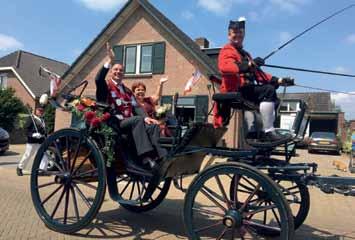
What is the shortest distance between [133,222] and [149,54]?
50.9 ft

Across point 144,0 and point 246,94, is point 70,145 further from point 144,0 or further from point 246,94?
point 144,0

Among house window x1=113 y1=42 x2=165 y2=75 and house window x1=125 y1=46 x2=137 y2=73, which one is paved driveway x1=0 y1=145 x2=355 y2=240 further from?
house window x1=125 y1=46 x2=137 y2=73

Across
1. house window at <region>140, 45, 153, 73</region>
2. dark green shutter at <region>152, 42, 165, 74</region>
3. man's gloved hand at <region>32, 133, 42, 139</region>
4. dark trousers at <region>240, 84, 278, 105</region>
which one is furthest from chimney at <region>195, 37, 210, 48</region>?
dark trousers at <region>240, 84, 278, 105</region>

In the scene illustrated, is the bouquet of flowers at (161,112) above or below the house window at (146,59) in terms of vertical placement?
below

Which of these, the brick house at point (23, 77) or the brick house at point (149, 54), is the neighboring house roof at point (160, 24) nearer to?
the brick house at point (149, 54)

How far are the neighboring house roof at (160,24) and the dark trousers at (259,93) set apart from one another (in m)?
13.6

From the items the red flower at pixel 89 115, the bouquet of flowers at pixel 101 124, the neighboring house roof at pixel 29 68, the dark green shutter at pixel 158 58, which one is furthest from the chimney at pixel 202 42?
the red flower at pixel 89 115

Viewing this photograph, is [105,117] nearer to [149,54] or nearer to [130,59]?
[149,54]

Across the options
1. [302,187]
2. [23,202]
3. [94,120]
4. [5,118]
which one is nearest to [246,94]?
→ [302,187]

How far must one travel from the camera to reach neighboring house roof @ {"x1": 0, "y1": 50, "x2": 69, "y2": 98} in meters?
31.3

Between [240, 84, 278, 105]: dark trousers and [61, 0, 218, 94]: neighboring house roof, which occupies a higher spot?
[61, 0, 218, 94]: neighboring house roof

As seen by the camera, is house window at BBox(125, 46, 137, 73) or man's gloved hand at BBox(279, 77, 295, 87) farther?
house window at BBox(125, 46, 137, 73)

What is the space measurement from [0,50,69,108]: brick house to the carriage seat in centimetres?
2773

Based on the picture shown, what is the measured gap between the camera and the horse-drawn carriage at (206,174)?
12.5ft
